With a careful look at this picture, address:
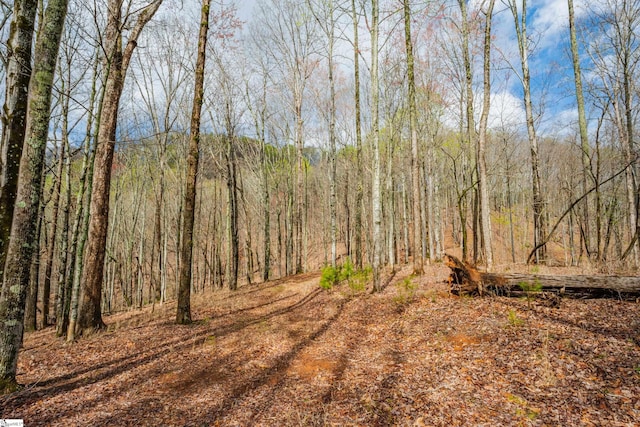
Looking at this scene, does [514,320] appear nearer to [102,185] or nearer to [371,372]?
[371,372]

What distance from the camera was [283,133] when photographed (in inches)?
781

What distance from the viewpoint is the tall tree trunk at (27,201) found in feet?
12.9

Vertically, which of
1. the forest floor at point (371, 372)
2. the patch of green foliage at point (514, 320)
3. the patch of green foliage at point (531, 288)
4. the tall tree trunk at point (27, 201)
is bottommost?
the forest floor at point (371, 372)

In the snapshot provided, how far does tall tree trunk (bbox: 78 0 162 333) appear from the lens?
279 inches

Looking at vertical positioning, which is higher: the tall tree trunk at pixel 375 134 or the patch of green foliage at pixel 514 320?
the tall tree trunk at pixel 375 134

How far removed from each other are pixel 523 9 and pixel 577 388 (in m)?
15.5


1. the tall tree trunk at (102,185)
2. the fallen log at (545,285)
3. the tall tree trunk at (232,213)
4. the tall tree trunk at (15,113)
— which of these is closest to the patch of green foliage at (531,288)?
the fallen log at (545,285)

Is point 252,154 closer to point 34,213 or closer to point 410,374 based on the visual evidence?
point 34,213

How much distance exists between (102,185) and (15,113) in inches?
142

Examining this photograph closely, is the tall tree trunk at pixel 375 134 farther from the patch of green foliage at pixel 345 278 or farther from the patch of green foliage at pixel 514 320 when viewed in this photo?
the patch of green foliage at pixel 514 320

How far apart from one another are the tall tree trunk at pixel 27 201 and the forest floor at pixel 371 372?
→ 2.16 ft

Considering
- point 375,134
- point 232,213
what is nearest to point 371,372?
point 375,134

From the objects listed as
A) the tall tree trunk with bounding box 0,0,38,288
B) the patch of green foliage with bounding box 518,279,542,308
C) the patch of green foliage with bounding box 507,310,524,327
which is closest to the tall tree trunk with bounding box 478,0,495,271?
the patch of green foliage with bounding box 518,279,542,308

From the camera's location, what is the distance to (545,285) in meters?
6.17
